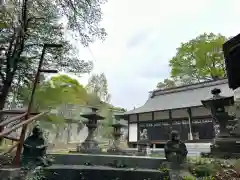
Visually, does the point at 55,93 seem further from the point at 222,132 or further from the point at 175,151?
the point at 175,151

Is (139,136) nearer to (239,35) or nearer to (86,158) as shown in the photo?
(86,158)

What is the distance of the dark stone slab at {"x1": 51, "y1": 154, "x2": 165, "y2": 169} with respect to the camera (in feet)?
18.1

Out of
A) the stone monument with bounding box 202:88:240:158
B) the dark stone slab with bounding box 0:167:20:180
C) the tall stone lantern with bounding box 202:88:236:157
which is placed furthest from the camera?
the tall stone lantern with bounding box 202:88:236:157

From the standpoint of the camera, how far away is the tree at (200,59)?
25922 millimetres

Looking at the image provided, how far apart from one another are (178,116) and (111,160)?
634 inches

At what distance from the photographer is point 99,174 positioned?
16.3 ft

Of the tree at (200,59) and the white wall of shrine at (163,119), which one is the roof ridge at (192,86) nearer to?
the tree at (200,59)

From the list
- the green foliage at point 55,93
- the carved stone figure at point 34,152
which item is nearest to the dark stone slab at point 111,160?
the carved stone figure at point 34,152

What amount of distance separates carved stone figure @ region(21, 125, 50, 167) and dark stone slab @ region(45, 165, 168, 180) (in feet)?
1.05

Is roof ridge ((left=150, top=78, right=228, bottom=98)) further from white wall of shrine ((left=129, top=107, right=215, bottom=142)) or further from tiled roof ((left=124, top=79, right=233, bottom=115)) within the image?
white wall of shrine ((left=129, top=107, right=215, bottom=142))

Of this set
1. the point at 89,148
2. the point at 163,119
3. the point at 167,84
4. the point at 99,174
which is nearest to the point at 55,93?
the point at 89,148

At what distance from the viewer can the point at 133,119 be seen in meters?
24.2

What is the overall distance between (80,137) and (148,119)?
15754 millimetres

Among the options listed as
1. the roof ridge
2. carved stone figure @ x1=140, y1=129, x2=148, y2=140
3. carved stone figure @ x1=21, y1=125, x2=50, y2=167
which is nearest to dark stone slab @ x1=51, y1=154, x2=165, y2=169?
carved stone figure @ x1=21, y1=125, x2=50, y2=167
